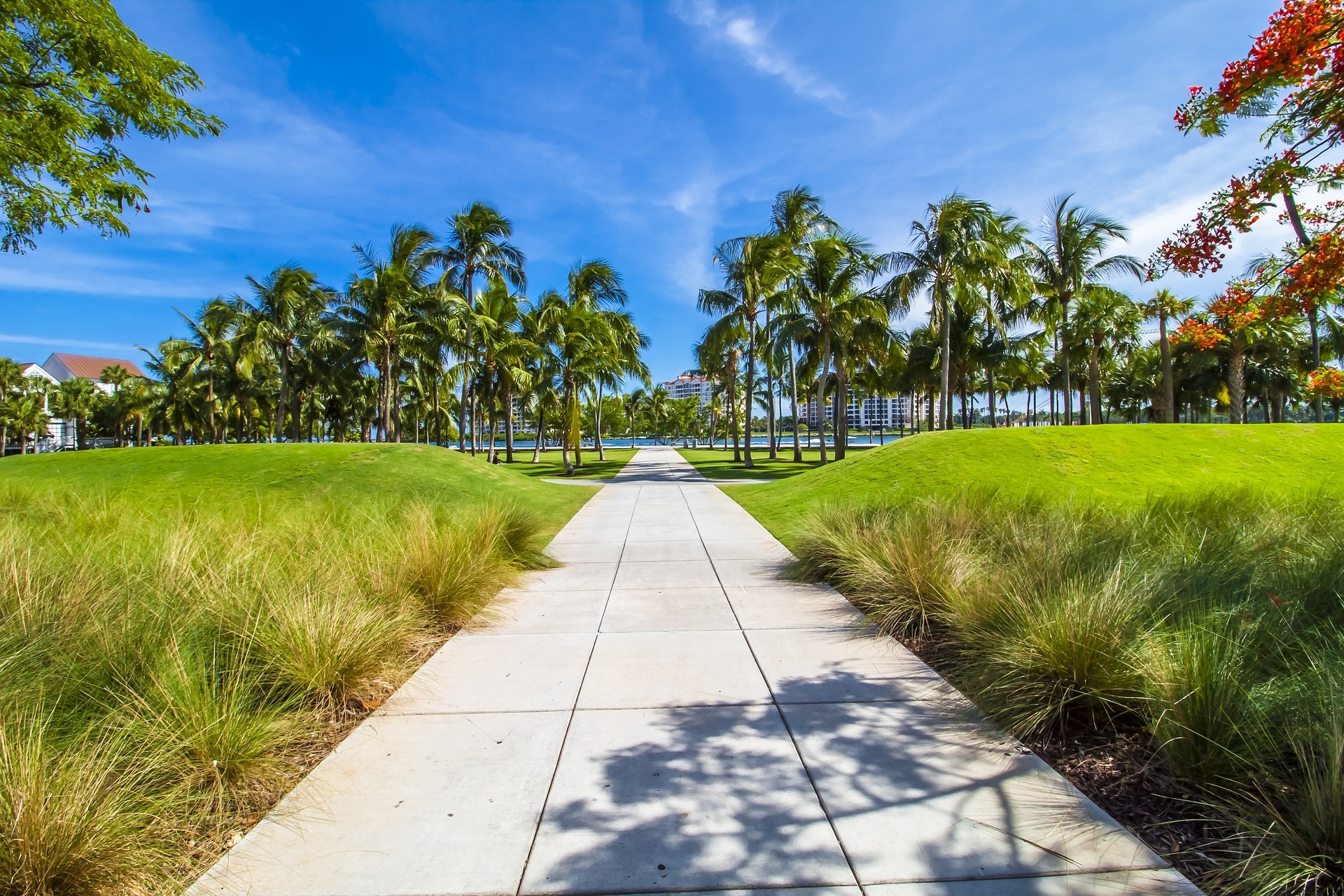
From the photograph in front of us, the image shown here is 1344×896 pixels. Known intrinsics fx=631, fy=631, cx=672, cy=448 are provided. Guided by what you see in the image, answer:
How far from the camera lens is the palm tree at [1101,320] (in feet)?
106

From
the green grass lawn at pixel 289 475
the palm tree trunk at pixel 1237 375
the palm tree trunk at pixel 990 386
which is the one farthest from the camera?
the palm tree trunk at pixel 990 386

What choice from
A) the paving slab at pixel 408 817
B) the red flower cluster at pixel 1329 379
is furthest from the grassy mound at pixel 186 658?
the red flower cluster at pixel 1329 379

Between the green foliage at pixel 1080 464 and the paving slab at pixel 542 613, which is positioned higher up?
the green foliage at pixel 1080 464

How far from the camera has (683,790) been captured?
302cm

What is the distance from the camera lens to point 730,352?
37.2 meters

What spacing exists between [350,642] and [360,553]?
6.80 ft

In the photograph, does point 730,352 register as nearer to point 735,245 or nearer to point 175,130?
point 735,245

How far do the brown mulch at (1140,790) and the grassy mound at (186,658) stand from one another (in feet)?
12.7

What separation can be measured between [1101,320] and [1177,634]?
37248 millimetres

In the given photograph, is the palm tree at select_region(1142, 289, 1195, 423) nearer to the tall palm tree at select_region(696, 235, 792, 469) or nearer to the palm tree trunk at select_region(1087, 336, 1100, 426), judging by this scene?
the palm tree trunk at select_region(1087, 336, 1100, 426)

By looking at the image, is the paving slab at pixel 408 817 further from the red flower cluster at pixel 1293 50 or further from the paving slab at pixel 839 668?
the red flower cluster at pixel 1293 50

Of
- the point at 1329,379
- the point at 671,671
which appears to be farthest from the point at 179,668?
the point at 1329,379

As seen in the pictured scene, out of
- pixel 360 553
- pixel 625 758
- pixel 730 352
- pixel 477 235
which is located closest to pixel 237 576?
pixel 360 553

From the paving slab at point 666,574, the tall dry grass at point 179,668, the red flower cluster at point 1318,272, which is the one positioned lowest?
the paving slab at point 666,574
